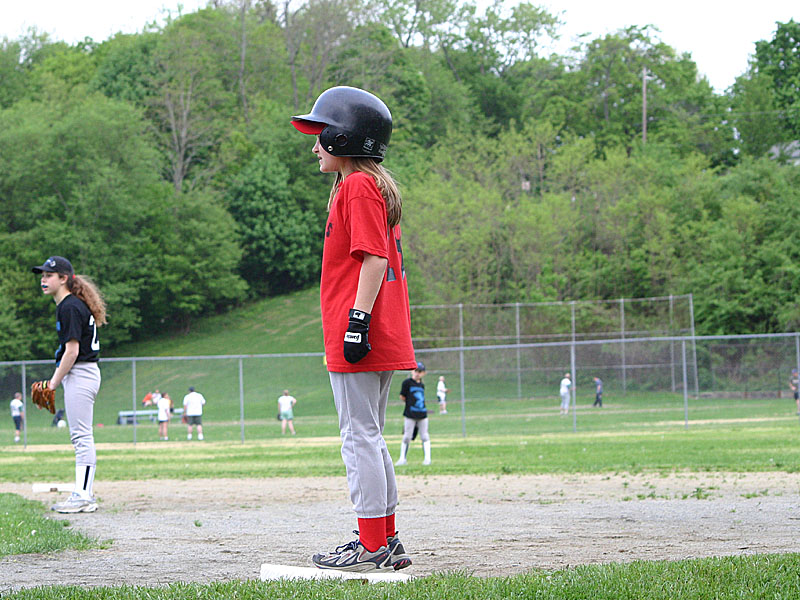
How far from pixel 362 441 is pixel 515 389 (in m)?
25.6

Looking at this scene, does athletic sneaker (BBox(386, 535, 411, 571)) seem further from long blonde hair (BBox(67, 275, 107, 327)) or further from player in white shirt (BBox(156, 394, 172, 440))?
player in white shirt (BBox(156, 394, 172, 440))

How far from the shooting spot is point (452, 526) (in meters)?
6.74

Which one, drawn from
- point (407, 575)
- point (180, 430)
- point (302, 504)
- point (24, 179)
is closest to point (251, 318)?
point (24, 179)

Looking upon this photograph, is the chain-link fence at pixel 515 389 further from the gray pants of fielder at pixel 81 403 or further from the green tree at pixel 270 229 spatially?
the green tree at pixel 270 229

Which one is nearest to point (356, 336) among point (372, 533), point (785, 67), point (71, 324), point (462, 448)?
point (372, 533)

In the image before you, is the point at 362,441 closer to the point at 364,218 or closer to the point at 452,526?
the point at 364,218

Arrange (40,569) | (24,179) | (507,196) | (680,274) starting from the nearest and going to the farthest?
(40,569), (680,274), (24,179), (507,196)

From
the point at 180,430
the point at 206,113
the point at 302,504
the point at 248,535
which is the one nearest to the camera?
the point at 248,535

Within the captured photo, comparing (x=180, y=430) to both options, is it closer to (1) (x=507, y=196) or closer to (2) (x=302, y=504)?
(2) (x=302, y=504)

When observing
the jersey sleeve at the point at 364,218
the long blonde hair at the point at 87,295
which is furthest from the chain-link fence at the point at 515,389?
the jersey sleeve at the point at 364,218

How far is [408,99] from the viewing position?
231 feet

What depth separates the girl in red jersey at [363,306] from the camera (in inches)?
182

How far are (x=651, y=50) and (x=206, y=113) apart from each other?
3262cm

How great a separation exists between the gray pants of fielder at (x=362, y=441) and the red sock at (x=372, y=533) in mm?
27
